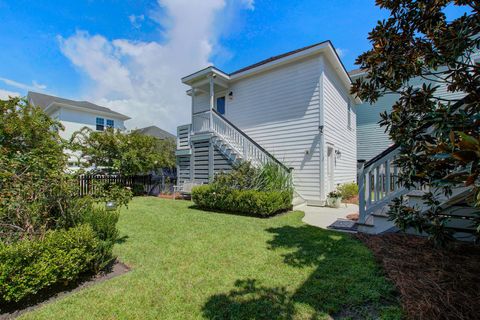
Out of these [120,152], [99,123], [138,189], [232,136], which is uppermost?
[99,123]

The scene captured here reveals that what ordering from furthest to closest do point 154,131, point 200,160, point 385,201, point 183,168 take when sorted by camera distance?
1. point 154,131
2. point 183,168
3. point 200,160
4. point 385,201

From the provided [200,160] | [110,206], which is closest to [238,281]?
[110,206]

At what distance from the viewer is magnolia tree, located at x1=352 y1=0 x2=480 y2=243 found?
2615mm

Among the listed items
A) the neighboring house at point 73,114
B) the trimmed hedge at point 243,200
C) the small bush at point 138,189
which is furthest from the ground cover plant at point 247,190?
the neighboring house at point 73,114

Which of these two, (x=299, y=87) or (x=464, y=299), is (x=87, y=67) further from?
(x=464, y=299)

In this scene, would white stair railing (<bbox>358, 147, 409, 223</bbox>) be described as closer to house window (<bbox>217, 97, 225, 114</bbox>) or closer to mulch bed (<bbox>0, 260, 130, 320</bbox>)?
mulch bed (<bbox>0, 260, 130, 320</bbox>)

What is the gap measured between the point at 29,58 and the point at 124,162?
240 inches

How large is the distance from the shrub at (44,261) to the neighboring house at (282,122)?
643cm

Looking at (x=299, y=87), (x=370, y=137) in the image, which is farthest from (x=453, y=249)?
(x=370, y=137)

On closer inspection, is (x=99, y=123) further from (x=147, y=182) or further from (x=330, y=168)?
(x=330, y=168)

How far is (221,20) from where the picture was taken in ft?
33.2

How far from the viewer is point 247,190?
7.41 metres

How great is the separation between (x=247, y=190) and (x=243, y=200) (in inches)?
17.8

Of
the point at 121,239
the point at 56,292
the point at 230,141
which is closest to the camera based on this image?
the point at 56,292
